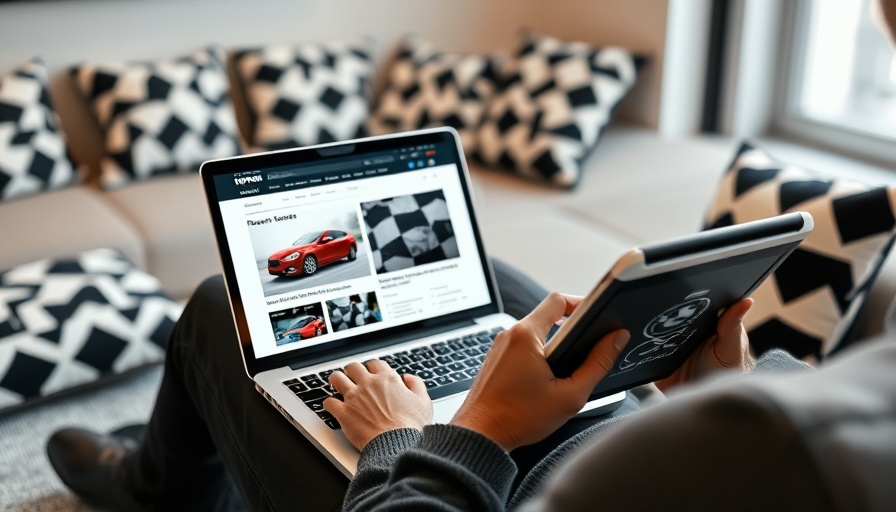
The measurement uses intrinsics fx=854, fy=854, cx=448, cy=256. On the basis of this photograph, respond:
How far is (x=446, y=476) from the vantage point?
0.73 metres

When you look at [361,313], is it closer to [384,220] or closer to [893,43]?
[384,220]

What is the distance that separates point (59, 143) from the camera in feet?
8.24

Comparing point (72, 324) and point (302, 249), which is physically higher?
point (302, 249)

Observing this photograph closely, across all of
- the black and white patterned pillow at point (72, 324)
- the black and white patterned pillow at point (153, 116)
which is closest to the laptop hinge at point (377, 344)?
the black and white patterned pillow at point (72, 324)

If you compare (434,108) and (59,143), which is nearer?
(59,143)

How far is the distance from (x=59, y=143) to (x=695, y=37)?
79.3 inches

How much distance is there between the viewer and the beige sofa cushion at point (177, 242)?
221 cm

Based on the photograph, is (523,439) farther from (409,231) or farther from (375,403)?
(409,231)

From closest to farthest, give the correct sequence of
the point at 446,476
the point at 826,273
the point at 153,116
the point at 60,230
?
the point at 446,476, the point at 826,273, the point at 60,230, the point at 153,116


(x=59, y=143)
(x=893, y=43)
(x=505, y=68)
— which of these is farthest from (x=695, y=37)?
(x=893, y=43)

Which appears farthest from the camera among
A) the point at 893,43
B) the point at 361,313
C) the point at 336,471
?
the point at 361,313

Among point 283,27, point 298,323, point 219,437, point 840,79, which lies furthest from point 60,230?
point 840,79

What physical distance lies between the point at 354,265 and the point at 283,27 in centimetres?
202

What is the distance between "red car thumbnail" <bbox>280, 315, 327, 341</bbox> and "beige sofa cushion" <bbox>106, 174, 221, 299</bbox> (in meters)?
1.15
